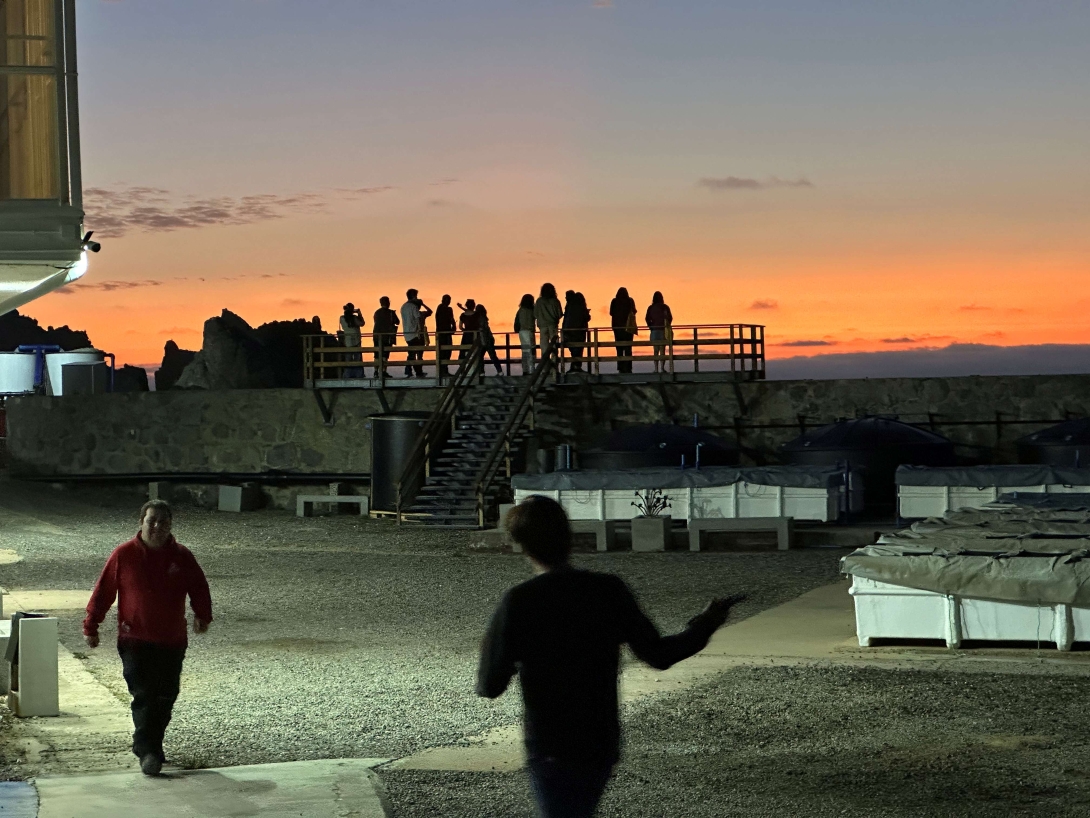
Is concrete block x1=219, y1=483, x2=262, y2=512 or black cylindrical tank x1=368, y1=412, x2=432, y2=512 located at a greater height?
black cylindrical tank x1=368, y1=412, x2=432, y2=512

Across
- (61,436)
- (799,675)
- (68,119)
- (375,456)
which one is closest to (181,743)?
(68,119)

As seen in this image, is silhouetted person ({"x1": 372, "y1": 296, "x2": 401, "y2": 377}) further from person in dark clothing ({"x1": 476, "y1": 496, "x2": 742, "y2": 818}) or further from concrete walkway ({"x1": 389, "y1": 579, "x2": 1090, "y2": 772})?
person in dark clothing ({"x1": 476, "y1": 496, "x2": 742, "y2": 818})

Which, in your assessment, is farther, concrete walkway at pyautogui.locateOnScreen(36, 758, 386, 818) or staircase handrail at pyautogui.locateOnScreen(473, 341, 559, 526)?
staircase handrail at pyautogui.locateOnScreen(473, 341, 559, 526)

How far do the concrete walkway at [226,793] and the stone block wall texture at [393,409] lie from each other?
68.2 feet

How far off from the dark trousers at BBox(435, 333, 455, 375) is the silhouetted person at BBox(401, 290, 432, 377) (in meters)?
0.44

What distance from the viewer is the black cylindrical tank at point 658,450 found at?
2589 cm

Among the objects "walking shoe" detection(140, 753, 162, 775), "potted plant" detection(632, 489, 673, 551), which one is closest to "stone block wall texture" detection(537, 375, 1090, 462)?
"potted plant" detection(632, 489, 673, 551)

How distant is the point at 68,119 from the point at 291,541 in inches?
686

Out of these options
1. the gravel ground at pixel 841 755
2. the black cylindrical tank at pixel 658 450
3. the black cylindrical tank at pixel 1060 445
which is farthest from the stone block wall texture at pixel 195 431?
the gravel ground at pixel 841 755

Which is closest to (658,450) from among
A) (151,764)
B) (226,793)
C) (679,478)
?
(679,478)

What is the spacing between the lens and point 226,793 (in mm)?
7457

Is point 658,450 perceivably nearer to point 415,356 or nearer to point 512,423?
point 512,423

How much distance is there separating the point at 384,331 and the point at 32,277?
80.3 ft

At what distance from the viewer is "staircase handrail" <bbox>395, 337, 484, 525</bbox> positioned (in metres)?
27.5
